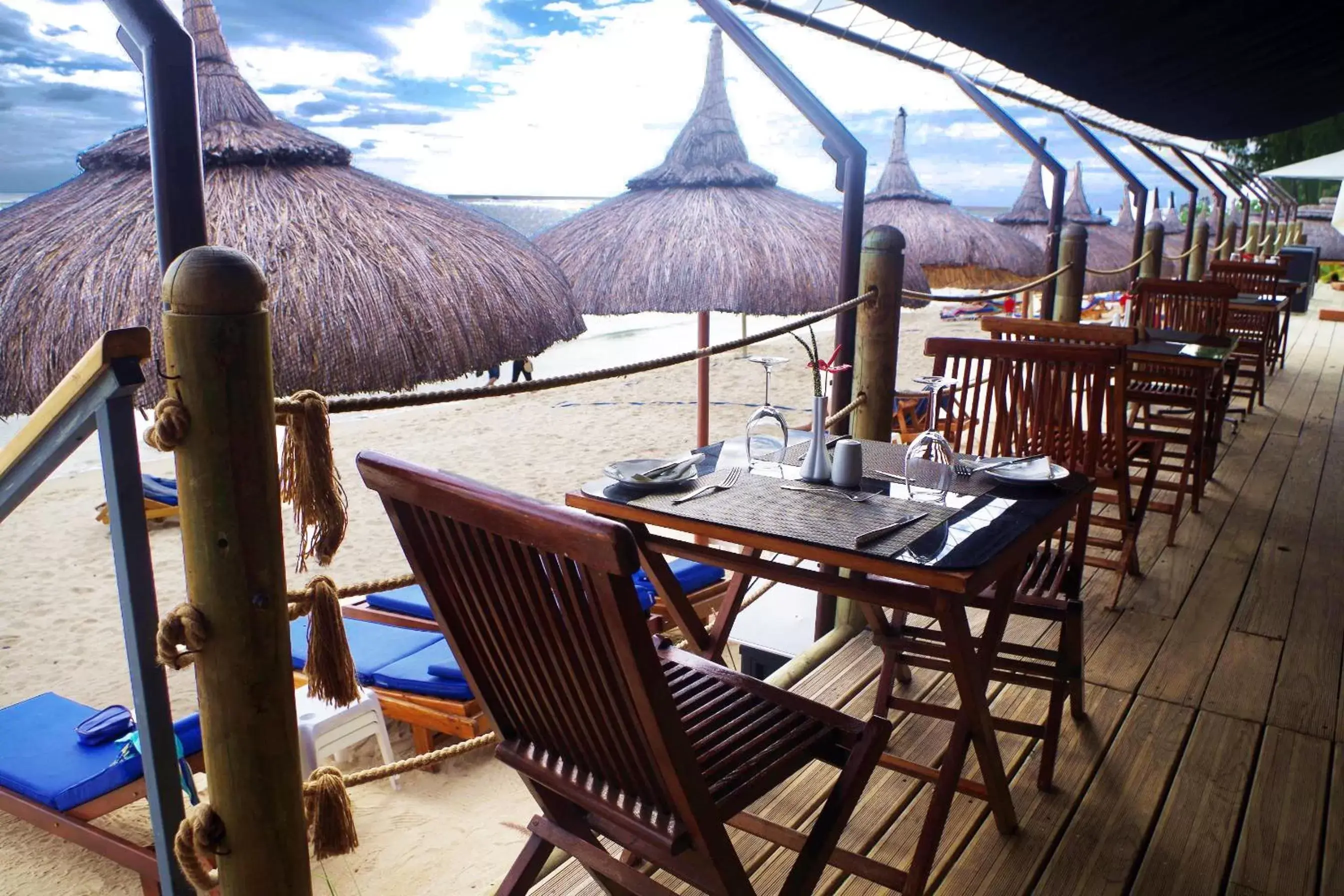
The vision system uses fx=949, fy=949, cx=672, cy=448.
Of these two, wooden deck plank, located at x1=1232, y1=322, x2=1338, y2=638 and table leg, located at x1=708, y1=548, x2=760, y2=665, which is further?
wooden deck plank, located at x1=1232, y1=322, x2=1338, y2=638

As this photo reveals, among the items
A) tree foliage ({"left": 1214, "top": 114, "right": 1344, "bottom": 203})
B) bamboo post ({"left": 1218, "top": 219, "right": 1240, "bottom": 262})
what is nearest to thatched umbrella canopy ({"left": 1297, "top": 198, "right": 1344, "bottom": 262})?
tree foliage ({"left": 1214, "top": 114, "right": 1344, "bottom": 203})

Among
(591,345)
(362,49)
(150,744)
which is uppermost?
(362,49)

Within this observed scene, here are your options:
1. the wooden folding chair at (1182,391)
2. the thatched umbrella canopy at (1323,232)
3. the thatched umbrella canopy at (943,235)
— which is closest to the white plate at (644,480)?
the wooden folding chair at (1182,391)

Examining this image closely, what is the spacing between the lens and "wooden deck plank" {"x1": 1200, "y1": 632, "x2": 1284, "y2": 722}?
232 centimetres

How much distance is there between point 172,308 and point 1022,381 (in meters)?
2.17

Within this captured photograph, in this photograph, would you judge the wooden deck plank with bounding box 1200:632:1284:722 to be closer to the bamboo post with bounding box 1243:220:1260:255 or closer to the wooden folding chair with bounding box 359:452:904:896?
the wooden folding chair with bounding box 359:452:904:896

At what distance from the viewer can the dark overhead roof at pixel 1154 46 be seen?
10.8ft

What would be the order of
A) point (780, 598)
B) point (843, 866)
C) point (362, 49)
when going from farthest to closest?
1. point (362, 49)
2. point (780, 598)
3. point (843, 866)

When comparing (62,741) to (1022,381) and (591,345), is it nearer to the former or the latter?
(1022,381)

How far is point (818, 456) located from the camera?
6.16ft

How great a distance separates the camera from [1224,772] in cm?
204

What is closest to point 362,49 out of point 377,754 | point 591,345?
point 591,345

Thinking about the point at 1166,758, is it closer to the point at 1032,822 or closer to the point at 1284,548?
the point at 1032,822

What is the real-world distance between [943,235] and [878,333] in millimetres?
8755
